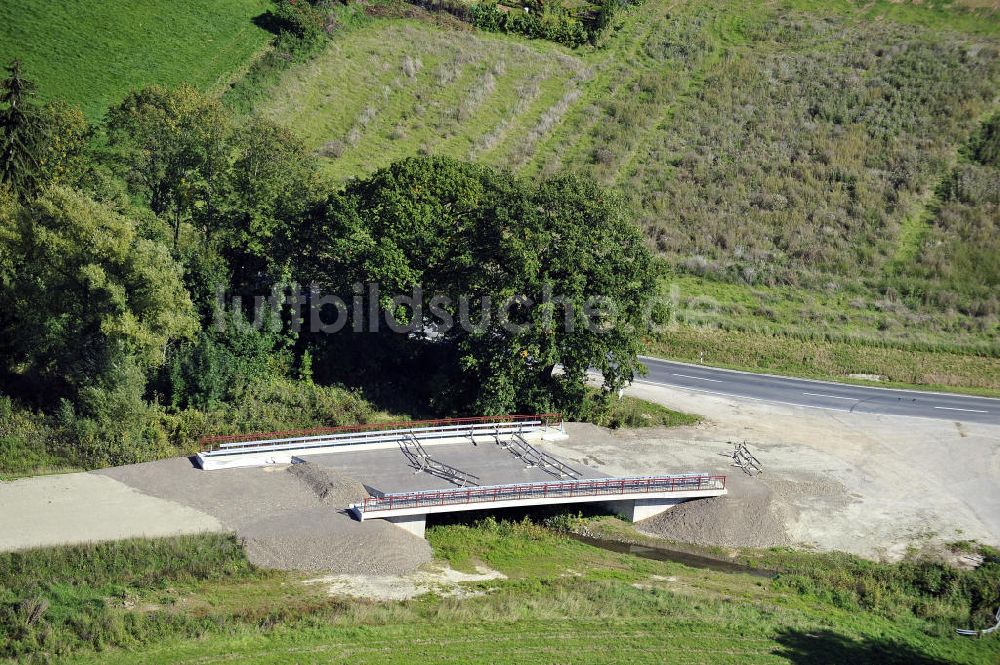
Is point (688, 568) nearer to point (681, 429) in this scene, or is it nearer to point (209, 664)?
point (681, 429)

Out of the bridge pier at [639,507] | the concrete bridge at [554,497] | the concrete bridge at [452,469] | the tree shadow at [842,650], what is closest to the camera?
the tree shadow at [842,650]

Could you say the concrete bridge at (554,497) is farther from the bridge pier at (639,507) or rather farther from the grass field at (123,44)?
the grass field at (123,44)

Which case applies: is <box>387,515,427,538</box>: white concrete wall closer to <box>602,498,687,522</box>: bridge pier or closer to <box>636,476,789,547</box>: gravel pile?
<box>602,498,687,522</box>: bridge pier

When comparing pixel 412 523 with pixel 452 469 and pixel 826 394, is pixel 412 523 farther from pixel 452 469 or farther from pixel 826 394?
pixel 826 394

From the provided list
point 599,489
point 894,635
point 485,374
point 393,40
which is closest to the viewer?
point 894,635

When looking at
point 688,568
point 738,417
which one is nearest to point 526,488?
point 688,568

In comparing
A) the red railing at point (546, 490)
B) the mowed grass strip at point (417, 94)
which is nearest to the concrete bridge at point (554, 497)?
the red railing at point (546, 490)

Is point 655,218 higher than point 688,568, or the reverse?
point 655,218

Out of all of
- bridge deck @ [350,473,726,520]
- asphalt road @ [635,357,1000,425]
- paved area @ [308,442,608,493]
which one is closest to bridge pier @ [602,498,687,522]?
bridge deck @ [350,473,726,520]
